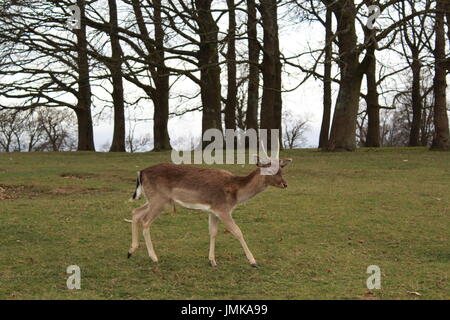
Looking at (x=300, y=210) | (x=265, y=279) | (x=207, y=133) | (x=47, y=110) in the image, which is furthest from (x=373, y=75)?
(x=47, y=110)

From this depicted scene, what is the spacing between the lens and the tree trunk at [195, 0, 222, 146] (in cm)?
2636

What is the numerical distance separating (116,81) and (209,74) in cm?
443

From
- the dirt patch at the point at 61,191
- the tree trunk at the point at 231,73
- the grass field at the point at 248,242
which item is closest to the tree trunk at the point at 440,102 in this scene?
the grass field at the point at 248,242

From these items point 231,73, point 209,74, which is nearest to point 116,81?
point 209,74

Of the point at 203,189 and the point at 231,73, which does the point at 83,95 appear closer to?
the point at 231,73

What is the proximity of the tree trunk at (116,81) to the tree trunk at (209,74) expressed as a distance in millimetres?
3726

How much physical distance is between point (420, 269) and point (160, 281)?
343cm

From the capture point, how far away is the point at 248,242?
955 cm

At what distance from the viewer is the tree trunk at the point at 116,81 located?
78.0 feet

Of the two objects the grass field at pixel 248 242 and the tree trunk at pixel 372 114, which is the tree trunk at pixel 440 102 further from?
the grass field at pixel 248 242

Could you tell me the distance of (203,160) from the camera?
2131 cm

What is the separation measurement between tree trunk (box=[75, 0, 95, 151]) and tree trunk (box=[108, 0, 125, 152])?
3.90ft

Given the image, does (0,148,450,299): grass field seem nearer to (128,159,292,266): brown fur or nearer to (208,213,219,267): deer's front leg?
(208,213,219,267): deer's front leg
